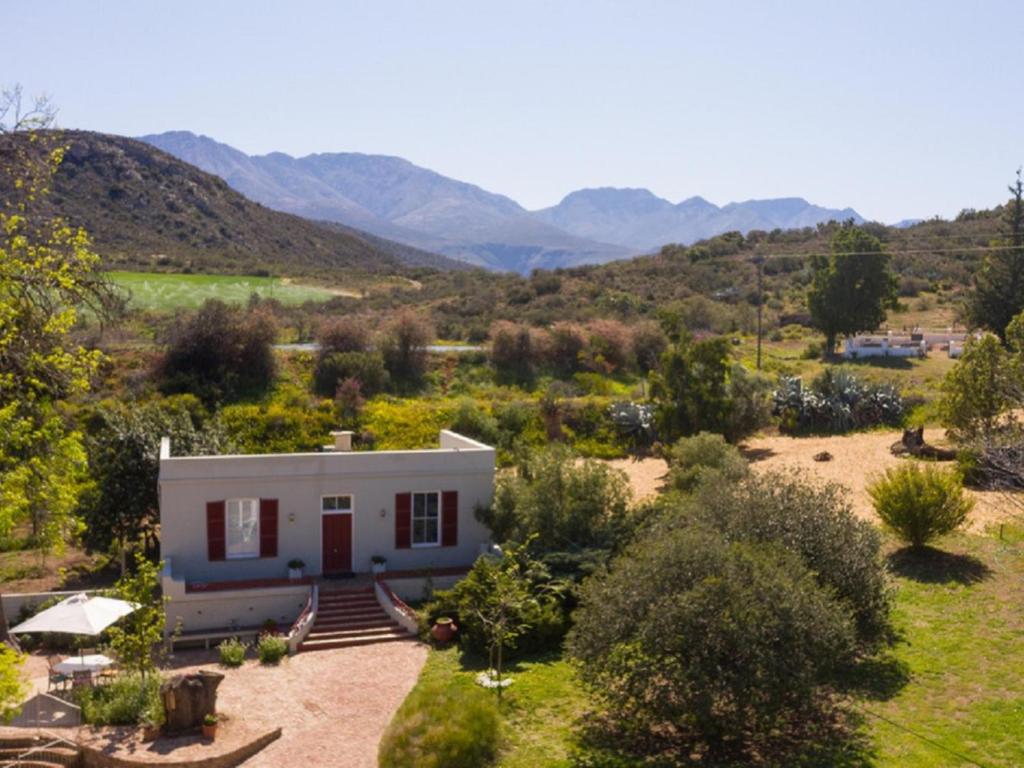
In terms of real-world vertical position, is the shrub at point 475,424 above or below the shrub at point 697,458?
below

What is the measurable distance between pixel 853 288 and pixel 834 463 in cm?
2030

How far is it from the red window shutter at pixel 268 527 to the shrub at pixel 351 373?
1569cm

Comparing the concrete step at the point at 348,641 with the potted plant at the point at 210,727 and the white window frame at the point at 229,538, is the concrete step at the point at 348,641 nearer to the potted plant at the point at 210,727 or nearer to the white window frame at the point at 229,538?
the white window frame at the point at 229,538

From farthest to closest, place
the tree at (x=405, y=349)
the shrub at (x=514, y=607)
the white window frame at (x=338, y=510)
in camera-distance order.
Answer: the tree at (x=405, y=349) < the white window frame at (x=338, y=510) < the shrub at (x=514, y=607)

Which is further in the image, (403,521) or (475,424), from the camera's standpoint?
(475,424)

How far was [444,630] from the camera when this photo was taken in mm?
18781

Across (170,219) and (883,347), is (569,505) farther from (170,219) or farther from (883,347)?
(170,219)

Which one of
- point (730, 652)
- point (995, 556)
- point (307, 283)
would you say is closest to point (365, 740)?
point (730, 652)

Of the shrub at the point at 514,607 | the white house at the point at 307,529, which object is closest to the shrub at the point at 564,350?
the white house at the point at 307,529

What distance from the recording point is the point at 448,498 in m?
22.5

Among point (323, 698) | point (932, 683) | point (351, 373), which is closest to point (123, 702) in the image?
point (323, 698)

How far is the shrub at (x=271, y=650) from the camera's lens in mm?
18027

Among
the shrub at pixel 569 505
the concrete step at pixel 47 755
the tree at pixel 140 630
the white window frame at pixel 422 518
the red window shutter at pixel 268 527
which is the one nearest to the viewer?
the concrete step at pixel 47 755

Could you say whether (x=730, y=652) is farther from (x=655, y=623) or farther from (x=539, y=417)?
(x=539, y=417)
